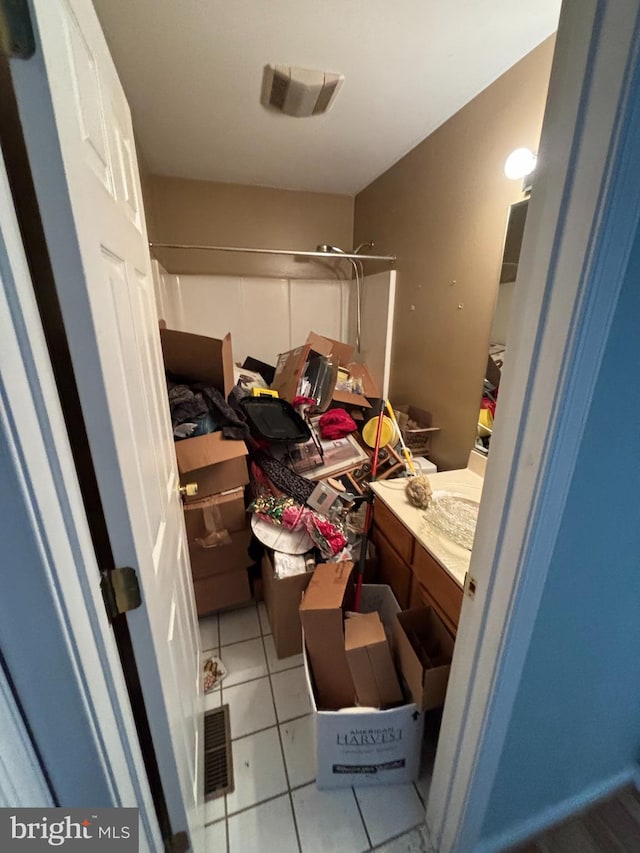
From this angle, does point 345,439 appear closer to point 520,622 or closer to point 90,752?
point 520,622

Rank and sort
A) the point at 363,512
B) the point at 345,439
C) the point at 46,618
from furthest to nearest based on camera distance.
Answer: the point at 345,439
the point at 363,512
the point at 46,618

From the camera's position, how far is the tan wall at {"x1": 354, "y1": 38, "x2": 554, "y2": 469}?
4.43 feet

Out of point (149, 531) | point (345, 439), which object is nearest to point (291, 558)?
point (345, 439)

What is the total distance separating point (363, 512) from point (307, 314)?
1707 millimetres

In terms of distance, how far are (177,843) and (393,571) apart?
0.98 meters

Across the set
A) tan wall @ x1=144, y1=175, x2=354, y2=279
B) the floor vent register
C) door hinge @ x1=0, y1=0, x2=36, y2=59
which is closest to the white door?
door hinge @ x1=0, y1=0, x2=36, y2=59

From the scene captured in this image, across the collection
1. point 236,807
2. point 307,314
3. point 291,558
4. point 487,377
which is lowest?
point 236,807

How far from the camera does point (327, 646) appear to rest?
3.63 feet

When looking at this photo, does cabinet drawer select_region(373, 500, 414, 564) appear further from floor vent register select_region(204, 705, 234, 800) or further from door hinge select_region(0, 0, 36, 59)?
door hinge select_region(0, 0, 36, 59)

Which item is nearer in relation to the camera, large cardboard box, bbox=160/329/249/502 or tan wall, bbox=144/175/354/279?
large cardboard box, bbox=160/329/249/502

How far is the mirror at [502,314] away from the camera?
1354mm

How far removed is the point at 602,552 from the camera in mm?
673

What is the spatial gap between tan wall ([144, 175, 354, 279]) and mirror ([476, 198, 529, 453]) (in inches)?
59.6

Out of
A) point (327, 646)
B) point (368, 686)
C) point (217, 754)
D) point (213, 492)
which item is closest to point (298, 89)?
point (213, 492)
